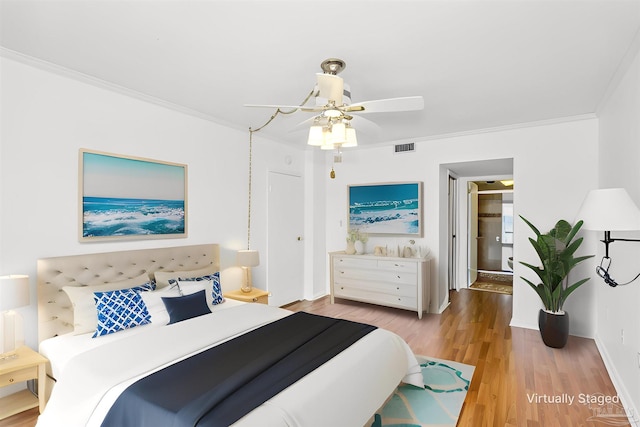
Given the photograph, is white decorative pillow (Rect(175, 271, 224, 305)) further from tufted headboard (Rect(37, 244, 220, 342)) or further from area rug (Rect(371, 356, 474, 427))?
area rug (Rect(371, 356, 474, 427))

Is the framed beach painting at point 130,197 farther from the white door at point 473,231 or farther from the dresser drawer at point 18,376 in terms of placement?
the white door at point 473,231

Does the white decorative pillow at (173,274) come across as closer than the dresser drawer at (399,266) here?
Yes

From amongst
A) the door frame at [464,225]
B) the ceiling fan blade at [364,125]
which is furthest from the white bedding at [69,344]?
the door frame at [464,225]

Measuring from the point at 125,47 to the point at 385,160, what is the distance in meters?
3.81

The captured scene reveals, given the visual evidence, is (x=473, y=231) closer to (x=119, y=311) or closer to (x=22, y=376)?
(x=119, y=311)

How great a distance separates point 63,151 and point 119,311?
140 cm

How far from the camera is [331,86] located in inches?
79.3

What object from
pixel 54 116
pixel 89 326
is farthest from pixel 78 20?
pixel 89 326

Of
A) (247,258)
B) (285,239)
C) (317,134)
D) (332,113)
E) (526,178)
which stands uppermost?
(332,113)

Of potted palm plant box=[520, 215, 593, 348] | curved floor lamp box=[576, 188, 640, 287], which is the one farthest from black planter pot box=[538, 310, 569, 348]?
curved floor lamp box=[576, 188, 640, 287]

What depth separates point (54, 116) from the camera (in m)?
2.70

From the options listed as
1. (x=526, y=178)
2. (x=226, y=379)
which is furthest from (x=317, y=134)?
(x=526, y=178)

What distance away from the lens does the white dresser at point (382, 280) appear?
4578 mm

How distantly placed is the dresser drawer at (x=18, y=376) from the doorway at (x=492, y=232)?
6.73 meters
